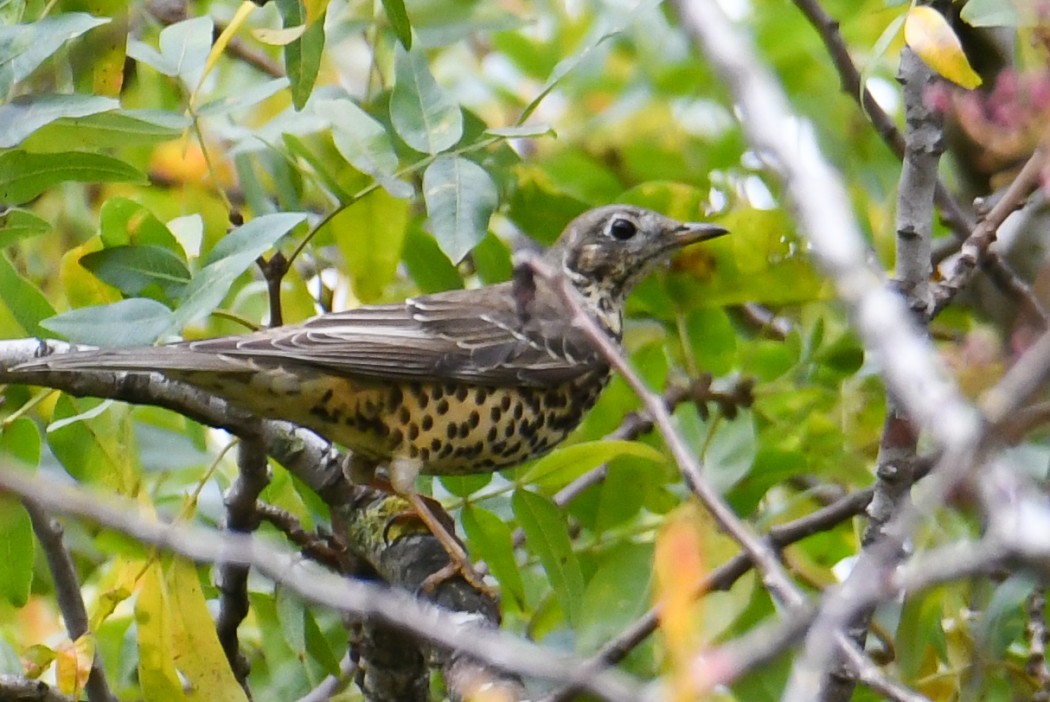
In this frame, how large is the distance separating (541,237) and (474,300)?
0.36 metres

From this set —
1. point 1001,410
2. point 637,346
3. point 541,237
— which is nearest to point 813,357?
point 637,346

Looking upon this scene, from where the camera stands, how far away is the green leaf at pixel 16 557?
3779mm

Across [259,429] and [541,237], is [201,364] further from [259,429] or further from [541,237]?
[541,237]

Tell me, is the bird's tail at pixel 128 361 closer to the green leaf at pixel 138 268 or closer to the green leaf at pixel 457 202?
the green leaf at pixel 138 268

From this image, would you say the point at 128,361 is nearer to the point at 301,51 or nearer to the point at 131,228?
the point at 131,228

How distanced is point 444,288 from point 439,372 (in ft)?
0.96

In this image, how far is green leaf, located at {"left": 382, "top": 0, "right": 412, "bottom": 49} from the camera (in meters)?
3.48

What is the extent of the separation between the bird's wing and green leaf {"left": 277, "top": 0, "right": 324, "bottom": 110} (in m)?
0.89

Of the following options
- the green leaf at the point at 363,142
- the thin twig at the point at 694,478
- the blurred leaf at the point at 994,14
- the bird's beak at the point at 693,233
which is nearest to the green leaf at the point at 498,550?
the green leaf at the point at 363,142

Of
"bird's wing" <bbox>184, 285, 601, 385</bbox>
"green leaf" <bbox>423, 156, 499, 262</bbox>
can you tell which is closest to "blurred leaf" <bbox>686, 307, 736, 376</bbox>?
"bird's wing" <bbox>184, 285, 601, 385</bbox>

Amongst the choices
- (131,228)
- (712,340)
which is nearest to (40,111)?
(131,228)

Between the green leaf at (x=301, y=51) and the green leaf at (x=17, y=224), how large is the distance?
727mm

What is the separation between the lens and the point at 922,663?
12.6ft

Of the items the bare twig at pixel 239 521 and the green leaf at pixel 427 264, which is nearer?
the bare twig at pixel 239 521
